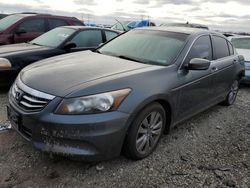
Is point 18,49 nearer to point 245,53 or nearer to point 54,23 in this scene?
point 54,23

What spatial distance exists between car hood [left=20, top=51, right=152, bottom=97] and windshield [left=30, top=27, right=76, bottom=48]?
225cm

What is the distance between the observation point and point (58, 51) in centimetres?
564

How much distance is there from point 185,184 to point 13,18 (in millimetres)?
6910

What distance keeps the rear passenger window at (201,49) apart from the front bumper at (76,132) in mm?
1558

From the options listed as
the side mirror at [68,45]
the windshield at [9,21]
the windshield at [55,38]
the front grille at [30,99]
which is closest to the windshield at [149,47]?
the front grille at [30,99]

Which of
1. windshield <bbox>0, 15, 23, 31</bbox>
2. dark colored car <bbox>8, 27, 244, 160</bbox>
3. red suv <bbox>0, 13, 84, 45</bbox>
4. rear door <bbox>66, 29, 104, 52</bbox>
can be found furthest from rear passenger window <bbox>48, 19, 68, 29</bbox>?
dark colored car <bbox>8, 27, 244, 160</bbox>

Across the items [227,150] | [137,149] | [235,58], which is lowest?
[227,150]

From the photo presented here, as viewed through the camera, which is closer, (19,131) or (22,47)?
(19,131)

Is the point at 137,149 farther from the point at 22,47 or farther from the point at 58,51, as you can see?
the point at 22,47

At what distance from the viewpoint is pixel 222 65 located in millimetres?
4559

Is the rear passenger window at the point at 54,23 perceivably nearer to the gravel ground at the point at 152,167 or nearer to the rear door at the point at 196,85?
the gravel ground at the point at 152,167

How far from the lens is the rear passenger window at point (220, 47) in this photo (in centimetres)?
454

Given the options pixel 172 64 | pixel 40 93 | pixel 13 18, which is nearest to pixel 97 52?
pixel 172 64

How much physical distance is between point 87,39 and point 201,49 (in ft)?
10.4
